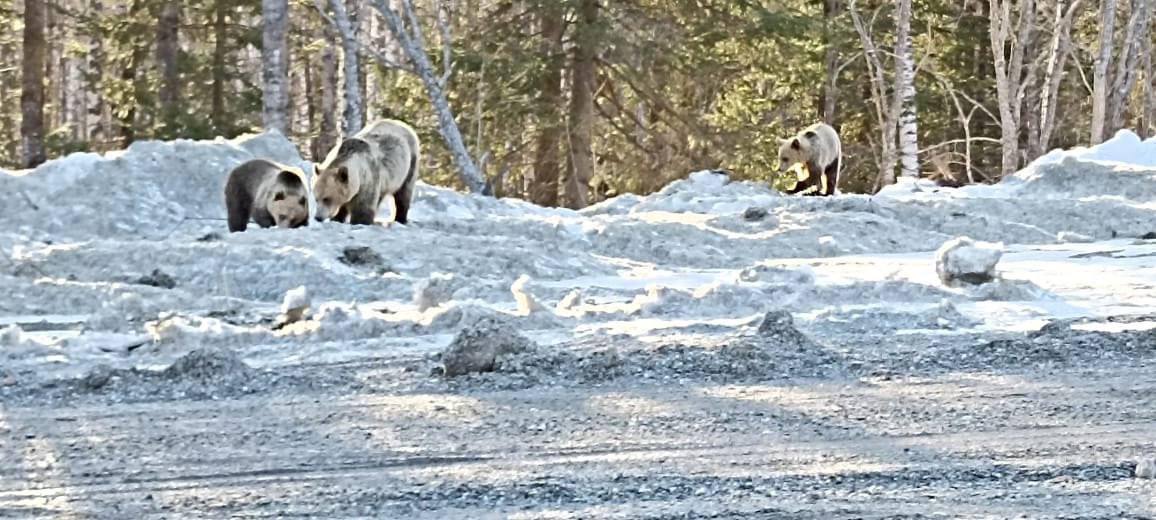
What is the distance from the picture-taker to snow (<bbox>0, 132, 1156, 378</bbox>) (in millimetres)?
8820

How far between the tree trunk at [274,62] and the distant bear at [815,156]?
7748 mm

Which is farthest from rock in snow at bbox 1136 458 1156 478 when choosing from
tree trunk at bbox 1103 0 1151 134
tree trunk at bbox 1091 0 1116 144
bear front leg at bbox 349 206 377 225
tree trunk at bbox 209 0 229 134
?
tree trunk at bbox 1103 0 1151 134

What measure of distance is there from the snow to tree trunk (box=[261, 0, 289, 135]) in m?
3.06

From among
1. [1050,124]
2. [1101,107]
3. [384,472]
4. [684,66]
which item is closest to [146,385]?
[384,472]

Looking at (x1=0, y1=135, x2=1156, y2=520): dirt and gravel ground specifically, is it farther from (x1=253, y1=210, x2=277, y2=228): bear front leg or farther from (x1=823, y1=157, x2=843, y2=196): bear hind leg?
(x1=823, y1=157, x2=843, y2=196): bear hind leg

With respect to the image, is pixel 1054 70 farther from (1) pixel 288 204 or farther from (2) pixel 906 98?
(1) pixel 288 204

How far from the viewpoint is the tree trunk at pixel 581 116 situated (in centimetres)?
2595

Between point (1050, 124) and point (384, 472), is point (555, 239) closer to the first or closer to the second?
point (384, 472)

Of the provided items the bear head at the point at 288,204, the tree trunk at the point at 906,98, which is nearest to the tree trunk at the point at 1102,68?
the tree trunk at the point at 906,98

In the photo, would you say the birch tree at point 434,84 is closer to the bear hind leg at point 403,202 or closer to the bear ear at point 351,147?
the bear hind leg at point 403,202

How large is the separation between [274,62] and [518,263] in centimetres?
939

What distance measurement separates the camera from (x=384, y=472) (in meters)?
5.06

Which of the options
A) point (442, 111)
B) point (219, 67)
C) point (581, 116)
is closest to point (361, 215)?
point (442, 111)

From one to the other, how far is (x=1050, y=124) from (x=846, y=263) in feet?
67.7
